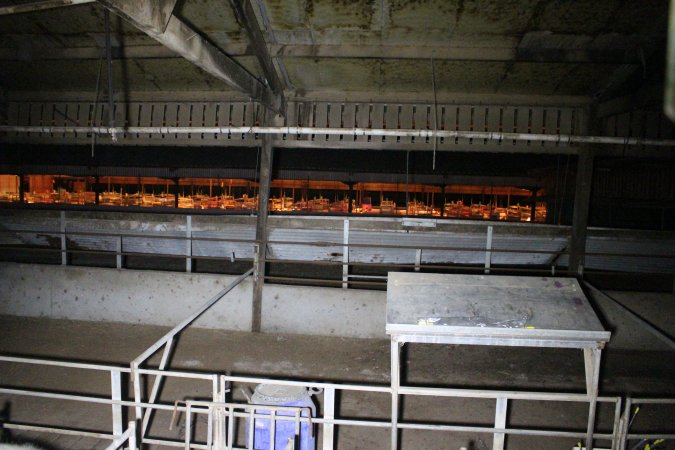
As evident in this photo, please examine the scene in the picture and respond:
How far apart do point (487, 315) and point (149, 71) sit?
566cm

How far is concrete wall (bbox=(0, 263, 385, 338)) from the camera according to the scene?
18.6 ft

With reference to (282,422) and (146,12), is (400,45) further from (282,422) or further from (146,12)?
(282,422)

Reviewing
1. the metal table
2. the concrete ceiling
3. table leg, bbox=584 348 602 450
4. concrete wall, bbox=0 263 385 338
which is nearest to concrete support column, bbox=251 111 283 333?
concrete wall, bbox=0 263 385 338

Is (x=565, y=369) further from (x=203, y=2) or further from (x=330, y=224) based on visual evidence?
(x=203, y=2)

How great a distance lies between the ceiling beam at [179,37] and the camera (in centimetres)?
217

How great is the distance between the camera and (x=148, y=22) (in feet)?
7.54

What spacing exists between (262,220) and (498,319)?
3961 mm

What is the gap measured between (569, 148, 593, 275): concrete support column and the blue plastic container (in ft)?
15.4

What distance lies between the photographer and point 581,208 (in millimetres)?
5566

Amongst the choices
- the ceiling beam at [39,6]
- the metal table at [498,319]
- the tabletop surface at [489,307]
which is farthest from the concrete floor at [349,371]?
the ceiling beam at [39,6]

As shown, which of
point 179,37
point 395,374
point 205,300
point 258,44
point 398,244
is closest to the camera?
point 395,374

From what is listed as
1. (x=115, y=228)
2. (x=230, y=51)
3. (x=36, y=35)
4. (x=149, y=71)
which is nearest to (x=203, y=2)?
(x=230, y=51)

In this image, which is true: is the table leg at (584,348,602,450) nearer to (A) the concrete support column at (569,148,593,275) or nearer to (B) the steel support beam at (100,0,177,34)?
(A) the concrete support column at (569,148,593,275)

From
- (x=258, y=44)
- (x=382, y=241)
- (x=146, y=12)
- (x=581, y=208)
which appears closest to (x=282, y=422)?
(x=146, y=12)
